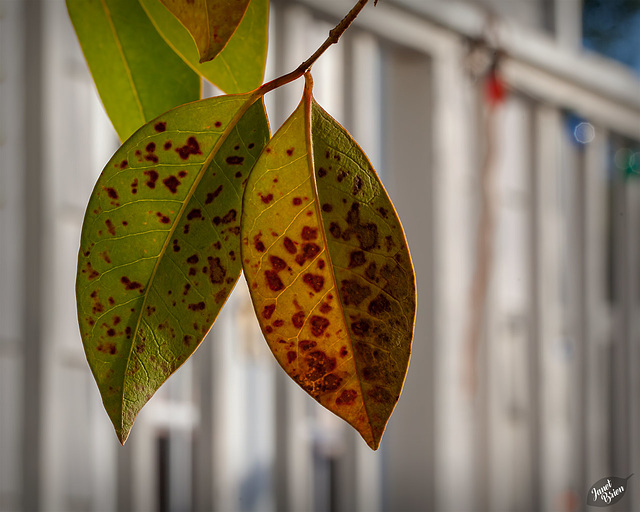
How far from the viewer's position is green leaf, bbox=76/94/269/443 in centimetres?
14

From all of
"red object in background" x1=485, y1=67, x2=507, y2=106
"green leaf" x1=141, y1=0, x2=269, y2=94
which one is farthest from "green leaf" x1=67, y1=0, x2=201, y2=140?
"red object in background" x1=485, y1=67, x2=507, y2=106

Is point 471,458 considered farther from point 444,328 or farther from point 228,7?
point 228,7

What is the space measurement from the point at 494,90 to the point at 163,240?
1.47 m

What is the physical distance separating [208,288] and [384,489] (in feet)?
5.20

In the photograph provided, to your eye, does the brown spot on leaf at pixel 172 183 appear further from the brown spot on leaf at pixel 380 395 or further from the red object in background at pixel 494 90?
the red object in background at pixel 494 90

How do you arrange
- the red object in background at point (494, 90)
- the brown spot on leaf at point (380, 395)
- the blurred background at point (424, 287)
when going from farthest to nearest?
the red object in background at point (494, 90)
the blurred background at point (424, 287)
the brown spot on leaf at point (380, 395)

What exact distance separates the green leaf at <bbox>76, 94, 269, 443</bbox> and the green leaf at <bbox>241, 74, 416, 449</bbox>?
0.01m

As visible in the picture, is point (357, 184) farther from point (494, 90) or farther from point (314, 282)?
point (494, 90)

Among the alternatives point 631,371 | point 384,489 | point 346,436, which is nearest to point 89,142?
point 346,436

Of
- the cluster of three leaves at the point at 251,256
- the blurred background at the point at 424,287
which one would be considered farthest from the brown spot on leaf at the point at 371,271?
the blurred background at the point at 424,287

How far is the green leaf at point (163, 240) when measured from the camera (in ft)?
0.46

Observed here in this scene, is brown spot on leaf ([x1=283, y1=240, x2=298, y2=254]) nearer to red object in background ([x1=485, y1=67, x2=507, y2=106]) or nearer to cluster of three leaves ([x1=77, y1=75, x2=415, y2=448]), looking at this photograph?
cluster of three leaves ([x1=77, y1=75, x2=415, y2=448])

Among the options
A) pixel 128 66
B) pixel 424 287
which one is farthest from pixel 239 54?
pixel 424 287

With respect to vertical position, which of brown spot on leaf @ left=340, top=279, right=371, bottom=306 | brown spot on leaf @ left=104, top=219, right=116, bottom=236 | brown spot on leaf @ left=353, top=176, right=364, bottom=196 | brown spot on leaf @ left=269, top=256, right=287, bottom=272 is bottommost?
brown spot on leaf @ left=340, top=279, right=371, bottom=306
